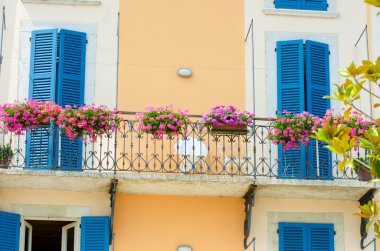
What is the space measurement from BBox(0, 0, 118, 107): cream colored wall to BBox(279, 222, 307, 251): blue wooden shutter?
3064 mm

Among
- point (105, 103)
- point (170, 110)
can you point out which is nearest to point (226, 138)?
point (170, 110)

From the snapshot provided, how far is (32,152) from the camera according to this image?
40.4 ft

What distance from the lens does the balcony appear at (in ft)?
39.3

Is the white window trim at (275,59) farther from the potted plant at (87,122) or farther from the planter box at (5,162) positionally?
the planter box at (5,162)

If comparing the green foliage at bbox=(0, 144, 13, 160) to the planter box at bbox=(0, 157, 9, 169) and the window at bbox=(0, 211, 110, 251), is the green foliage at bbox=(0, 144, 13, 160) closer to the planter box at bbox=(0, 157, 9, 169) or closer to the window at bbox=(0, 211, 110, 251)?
the planter box at bbox=(0, 157, 9, 169)

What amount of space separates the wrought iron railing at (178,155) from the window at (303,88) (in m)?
0.02

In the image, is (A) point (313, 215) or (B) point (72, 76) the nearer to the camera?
(A) point (313, 215)

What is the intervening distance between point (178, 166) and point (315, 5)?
3718 mm

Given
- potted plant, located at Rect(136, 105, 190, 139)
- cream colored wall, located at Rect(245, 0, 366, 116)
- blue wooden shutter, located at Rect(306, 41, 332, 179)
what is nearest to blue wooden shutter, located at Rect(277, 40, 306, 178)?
blue wooden shutter, located at Rect(306, 41, 332, 179)

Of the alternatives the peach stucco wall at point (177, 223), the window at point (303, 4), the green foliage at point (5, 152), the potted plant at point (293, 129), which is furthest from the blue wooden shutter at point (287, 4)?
the green foliage at point (5, 152)

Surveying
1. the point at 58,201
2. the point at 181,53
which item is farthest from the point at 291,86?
the point at 58,201

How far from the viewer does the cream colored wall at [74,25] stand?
13.0 metres

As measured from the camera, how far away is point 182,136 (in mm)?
12602

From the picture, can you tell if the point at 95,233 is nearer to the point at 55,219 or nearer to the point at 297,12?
the point at 55,219
